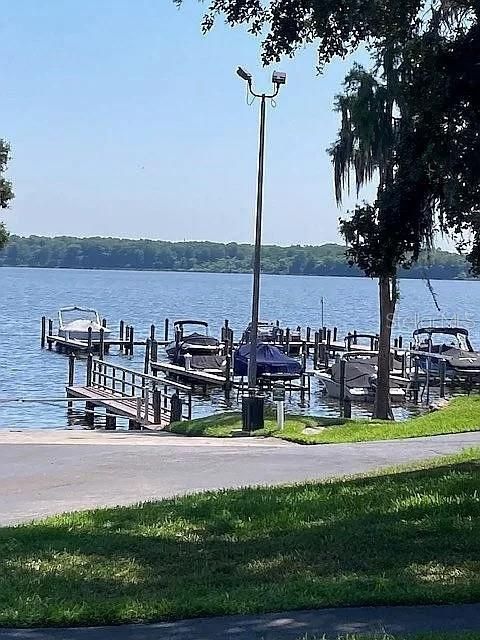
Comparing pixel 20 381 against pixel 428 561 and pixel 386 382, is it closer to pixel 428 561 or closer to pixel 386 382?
pixel 386 382

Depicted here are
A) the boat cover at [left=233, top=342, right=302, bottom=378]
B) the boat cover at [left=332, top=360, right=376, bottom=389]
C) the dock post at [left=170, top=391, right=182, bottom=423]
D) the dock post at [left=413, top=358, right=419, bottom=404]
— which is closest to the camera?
the dock post at [left=170, top=391, right=182, bottom=423]

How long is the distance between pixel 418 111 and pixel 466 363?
38.3 meters

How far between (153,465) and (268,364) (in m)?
29.8

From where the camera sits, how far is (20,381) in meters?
48.4

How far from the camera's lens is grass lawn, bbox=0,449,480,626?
7.04 meters

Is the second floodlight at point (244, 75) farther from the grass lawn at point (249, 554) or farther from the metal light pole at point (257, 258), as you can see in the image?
the grass lawn at point (249, 554)

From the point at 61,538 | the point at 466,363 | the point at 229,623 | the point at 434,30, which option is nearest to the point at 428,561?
the point at 229,623

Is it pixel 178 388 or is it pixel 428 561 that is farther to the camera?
pixel 178 388

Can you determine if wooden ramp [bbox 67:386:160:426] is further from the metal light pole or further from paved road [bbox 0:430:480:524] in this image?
paved road [bbox 0:430:480:524]

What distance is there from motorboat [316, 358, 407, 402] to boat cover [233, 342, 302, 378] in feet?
4.79

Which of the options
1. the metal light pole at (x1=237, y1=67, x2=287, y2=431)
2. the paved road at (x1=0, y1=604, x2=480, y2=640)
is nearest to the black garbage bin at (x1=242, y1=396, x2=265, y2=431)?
the metal light pole at (x1=237, y1=67, x2=287, y2=431)

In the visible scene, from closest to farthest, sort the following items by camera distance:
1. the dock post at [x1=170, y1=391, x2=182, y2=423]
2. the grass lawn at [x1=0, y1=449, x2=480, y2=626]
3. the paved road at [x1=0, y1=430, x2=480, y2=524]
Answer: the grass lawn at [x1=0, y1=449, x2=480, y2=626] < the paved road at [x1=0, y1=430, x2=480, y2=524] < the dock post at [x1=170, y1=391, x2=182, y2=423]

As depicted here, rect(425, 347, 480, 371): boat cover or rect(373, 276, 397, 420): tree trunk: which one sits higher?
rect(373, 276, 397, 420): tree trunk

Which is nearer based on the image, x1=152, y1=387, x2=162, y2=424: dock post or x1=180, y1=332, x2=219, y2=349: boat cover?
x1=152, y1=387, x2=162, y2=424: dock post
